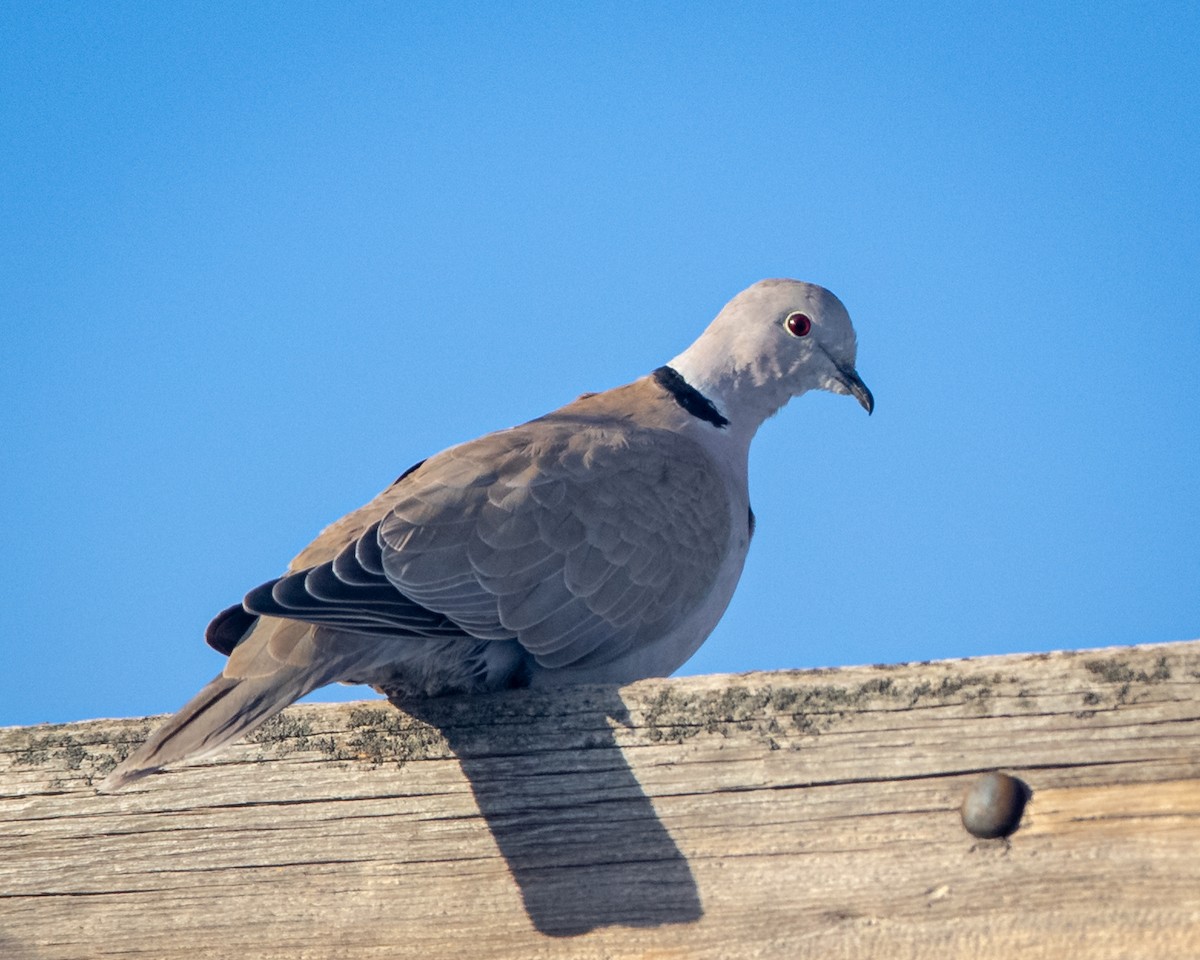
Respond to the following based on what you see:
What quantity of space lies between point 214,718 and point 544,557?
926 mm

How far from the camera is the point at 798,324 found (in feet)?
13.3

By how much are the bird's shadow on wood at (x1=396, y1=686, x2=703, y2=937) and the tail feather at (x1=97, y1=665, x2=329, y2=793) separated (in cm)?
24

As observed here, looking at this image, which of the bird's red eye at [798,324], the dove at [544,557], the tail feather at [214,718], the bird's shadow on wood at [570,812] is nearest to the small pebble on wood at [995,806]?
the bird's shadow on wood at [570,812]

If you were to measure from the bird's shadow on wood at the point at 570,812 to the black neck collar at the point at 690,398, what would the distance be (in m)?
1.66

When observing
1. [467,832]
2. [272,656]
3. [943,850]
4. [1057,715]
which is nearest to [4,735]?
[272,656]

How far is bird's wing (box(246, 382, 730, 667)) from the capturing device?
8.71 ft

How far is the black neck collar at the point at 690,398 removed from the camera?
382 centimetres

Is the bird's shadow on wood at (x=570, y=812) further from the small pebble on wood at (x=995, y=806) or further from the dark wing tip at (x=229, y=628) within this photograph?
the dark wing tip at (x=229, y=628)

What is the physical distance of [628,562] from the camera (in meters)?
3.24

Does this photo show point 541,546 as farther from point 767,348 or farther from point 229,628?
point 767,348

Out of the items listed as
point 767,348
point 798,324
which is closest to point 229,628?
point 767,348

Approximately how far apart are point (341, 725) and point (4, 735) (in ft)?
2.03

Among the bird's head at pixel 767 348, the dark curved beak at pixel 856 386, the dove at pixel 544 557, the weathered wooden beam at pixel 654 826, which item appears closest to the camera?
the weathered wooden beam at pixel 654 826

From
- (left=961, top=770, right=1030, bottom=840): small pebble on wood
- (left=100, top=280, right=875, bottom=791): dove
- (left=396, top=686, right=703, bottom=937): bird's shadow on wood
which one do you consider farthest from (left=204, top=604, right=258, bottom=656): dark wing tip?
(left=961, top=770, right=1030, bottom=840): small pebble on wood
